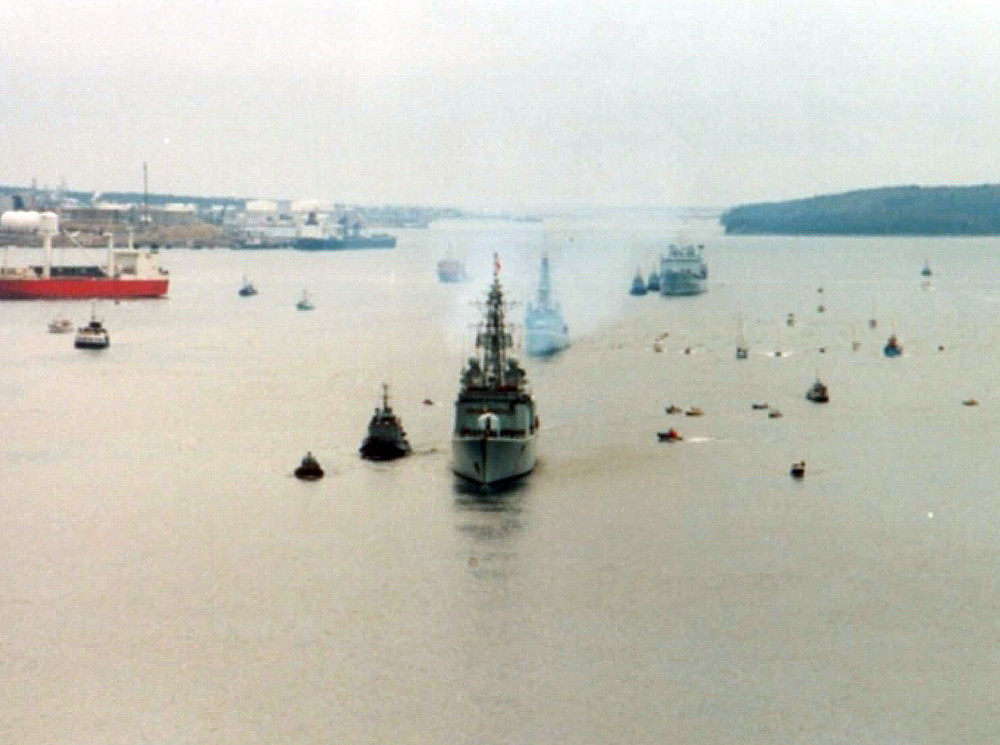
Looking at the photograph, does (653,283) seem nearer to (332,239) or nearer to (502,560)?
(502,560)

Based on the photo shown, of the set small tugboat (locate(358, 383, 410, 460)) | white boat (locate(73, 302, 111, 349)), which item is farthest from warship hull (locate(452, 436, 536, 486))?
white boat (locate(73, 302, 111, 349))

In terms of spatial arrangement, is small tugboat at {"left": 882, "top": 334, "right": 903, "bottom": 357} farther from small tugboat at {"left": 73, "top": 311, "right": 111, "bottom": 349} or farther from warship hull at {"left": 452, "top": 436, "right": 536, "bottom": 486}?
warship hull at {"left": 452, "top": 436, "right": 536, "bottom": 486}

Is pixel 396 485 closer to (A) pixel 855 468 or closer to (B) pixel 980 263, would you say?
(A) pixel 855 468

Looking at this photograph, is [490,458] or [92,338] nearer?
[490,458]

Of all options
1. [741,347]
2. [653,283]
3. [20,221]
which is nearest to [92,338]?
[741,347]

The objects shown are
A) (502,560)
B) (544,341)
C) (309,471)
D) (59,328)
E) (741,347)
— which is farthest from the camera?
(59,328)

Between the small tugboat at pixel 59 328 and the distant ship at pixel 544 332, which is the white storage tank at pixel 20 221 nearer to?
the small tugboat at pixel 59 328

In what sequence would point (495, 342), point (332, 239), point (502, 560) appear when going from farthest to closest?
point (332, 239), point (495, 342), point (502, 560)

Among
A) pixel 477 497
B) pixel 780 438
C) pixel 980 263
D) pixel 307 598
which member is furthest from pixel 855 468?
pixel 980 263

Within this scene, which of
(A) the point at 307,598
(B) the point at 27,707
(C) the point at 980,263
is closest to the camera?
(B) the point at 27,707
